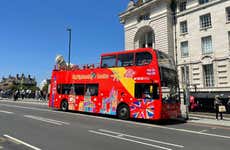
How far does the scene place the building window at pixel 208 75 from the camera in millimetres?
29359

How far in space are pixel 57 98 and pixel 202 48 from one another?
62.1 ft

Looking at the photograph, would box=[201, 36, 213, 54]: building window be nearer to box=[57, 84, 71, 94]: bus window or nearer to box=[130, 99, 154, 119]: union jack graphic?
box=[130, 99, 154, 119]: union jack graphic

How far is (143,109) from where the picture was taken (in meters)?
15.7

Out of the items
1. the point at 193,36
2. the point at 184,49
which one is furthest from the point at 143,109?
the point at 184,49

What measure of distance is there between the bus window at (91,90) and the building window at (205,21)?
18539 mm

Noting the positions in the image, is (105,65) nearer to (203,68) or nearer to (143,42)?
(203,68)

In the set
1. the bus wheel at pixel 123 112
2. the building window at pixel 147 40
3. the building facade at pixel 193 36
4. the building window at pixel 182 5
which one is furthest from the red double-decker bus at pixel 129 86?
the building window at pixel 182 5

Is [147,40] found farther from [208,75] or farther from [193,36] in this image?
[208,75]

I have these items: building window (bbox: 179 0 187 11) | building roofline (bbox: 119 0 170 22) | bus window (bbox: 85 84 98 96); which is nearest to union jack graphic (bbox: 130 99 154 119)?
bus window (bbox: 85 84 98 96)

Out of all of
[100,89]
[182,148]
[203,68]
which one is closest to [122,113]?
[100,89]

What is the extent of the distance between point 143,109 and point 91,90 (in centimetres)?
520

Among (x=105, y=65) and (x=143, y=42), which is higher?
(x=143, y=42)

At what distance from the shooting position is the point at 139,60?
53.8 feet

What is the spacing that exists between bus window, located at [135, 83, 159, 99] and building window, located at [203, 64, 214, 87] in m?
16.4
